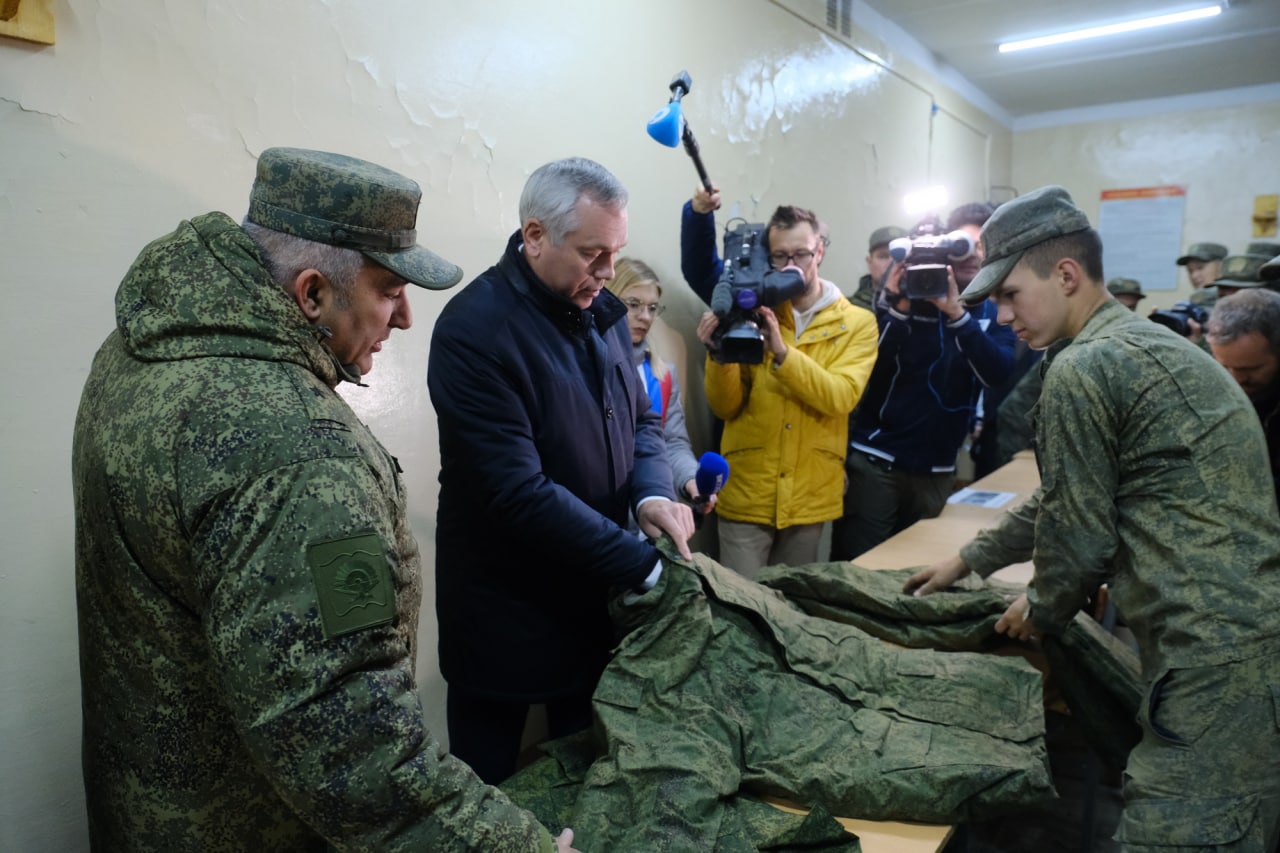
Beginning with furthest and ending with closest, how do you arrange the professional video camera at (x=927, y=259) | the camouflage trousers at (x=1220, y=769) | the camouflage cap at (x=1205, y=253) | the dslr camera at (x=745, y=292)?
the camouflage cap at (x=1205, y=253)
the professional video camera at (x=927, y=259)
the dslr camera at (x=745, y=292)
the camouflage trousers at (x=1220, y=769)

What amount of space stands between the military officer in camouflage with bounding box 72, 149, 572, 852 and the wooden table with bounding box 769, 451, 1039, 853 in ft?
1.85

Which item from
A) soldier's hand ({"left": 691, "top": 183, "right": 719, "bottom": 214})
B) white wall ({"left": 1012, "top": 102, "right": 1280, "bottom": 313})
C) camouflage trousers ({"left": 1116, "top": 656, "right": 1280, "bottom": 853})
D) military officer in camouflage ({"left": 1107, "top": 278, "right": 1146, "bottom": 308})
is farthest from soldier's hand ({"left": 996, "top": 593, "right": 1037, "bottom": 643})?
white wall ({"left": 1012, "top": 102, "right": 1280, "bottom": 313})

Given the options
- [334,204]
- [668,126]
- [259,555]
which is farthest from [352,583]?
[668,126]

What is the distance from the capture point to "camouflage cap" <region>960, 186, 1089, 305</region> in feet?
4.88

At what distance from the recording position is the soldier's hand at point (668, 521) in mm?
1460

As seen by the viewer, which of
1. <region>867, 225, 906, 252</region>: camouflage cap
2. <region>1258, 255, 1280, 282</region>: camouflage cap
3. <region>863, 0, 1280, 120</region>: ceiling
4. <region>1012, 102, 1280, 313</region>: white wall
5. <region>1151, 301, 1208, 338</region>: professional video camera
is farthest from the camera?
<region>1012, 102, 1280, 313</region>: white wall

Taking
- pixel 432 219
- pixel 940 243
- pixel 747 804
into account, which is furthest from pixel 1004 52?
pixel 747 804

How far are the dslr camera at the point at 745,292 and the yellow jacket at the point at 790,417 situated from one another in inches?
6.6

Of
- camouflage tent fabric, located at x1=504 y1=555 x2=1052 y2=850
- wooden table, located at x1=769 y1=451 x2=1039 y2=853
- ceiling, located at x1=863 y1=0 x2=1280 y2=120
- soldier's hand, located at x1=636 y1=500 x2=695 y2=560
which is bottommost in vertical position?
wooden table, located at x1=769 y1=451 x2=1039 y2=853

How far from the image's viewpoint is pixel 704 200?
7.95 ft

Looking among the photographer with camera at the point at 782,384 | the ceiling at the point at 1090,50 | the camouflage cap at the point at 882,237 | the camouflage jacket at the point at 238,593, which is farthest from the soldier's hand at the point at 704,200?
the ceiling at the point at 1090,50

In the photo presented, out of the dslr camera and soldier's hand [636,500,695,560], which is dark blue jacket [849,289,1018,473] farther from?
soldier's hand [636,500,695,560]

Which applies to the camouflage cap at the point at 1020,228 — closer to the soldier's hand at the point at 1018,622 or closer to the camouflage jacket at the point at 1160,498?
the camouflage jacket at the point at 1160,498

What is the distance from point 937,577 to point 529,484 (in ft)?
3.16
